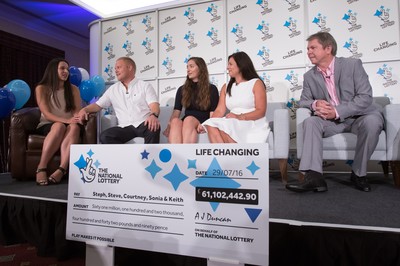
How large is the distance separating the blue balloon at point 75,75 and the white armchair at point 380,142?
280cm

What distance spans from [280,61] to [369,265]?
268 cm

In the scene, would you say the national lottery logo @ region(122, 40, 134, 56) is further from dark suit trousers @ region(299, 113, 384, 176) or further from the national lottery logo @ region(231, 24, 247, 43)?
dark suit trousers @ region(299, 113, 384, 176)

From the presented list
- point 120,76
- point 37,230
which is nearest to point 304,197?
point 37,230

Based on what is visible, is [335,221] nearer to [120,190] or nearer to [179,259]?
[179,259]

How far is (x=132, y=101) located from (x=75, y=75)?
1.56 meters

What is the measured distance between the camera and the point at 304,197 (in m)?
1.56

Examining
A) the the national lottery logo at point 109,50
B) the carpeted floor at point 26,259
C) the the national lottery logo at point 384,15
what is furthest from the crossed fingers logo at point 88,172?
the the national lottery logo at point 109,50

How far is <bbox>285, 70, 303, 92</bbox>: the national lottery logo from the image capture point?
127 inches

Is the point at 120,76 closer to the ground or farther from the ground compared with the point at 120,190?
farther from the ground

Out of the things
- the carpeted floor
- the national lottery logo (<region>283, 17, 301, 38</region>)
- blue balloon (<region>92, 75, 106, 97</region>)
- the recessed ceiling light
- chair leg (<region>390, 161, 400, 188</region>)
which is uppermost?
the recessed ceiling light

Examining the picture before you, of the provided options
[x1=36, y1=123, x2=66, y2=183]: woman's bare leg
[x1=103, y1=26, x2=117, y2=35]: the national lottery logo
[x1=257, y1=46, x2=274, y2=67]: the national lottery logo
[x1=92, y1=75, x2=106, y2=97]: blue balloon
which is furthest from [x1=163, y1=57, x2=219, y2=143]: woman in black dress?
[x1=103, y1=26, x2=117, y2=35]: the national lottery logo

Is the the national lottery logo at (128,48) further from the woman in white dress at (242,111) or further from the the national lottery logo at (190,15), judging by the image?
the woman in white dress at (242,111)

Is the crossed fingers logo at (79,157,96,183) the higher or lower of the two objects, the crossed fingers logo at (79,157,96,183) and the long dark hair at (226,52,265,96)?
the lower

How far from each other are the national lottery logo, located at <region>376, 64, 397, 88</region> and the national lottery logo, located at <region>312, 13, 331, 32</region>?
71 cm
